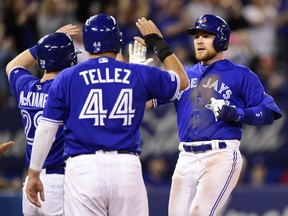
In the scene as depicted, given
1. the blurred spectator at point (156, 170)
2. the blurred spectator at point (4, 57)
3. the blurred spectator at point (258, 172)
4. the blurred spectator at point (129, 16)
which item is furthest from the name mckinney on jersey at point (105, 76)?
the blurred spectator at point (129, 16)

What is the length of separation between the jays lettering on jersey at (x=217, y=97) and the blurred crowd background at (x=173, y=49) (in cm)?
379

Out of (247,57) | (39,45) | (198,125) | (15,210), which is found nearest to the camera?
(39,45)

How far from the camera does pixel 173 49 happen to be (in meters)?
13.7

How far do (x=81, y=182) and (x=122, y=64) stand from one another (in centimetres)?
92

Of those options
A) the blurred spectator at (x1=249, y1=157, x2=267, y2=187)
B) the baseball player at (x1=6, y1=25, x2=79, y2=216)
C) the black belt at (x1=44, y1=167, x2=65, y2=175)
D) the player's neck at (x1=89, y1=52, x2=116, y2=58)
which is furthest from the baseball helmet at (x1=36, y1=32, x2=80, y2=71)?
the blurred spectator at (x1=249, y1=157, x2=267, y2=187)

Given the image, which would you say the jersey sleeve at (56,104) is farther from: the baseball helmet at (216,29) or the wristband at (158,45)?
the baseball helmet at (216,29)

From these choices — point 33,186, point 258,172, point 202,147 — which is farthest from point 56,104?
point 258,172

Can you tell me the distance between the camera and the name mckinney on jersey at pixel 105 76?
244 inches

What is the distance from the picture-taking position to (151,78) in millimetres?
6258

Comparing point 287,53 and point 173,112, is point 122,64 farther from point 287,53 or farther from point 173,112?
point 287,53

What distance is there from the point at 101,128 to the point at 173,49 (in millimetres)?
7679

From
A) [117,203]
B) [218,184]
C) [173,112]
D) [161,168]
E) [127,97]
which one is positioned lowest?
[161,168]

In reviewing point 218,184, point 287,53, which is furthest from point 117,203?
point 287,53

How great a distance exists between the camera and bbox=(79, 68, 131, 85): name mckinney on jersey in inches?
244
